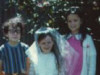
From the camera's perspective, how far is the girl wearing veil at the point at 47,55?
4727 mm

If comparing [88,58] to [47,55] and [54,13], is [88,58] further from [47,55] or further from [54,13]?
[54,13]

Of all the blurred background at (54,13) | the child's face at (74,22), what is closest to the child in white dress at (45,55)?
the child's face at (74,22)

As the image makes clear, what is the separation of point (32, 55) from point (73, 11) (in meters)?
0.86

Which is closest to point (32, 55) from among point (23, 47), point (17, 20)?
point (23, 47)

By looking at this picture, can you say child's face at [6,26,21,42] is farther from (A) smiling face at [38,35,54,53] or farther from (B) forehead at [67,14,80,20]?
(B) forehead at [67,14,80,20]

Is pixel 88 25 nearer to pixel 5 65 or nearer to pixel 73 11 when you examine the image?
pixel 73 11

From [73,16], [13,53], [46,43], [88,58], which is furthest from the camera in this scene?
[73,16]

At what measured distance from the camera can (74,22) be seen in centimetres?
503

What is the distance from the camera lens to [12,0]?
5641 millimetres

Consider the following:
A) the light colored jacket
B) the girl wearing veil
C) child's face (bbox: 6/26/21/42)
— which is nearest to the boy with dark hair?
child's face (bbox: 6/26/21/42)

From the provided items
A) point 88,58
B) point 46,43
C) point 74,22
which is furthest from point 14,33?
point 88,58

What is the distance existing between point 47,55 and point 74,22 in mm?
601

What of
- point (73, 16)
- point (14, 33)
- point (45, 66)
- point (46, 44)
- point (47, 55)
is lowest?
point (45, 66)

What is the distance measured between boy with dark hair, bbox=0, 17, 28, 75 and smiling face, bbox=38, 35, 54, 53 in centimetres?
26
